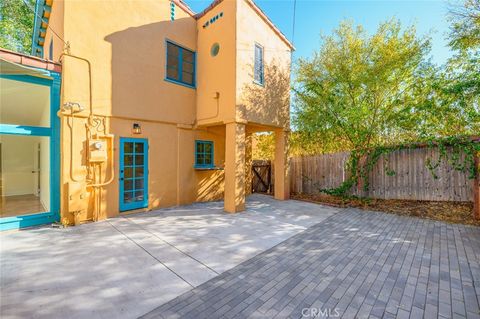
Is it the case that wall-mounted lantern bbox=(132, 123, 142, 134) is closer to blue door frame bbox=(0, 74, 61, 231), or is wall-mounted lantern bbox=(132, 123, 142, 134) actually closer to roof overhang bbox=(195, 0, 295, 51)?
blue door frame bbox=(0, 74, 61, 231)

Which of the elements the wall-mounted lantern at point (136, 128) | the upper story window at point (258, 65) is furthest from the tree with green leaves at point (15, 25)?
the upper story window at point (258, 65)

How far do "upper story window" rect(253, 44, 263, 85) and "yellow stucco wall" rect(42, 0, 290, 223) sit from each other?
242 mm

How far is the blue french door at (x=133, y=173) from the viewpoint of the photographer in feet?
18.9

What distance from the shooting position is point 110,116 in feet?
18.0

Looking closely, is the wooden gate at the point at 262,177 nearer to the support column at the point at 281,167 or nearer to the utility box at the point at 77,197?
the support column at the point at 281,167

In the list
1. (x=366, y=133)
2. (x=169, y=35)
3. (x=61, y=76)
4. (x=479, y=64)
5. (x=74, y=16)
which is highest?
(x=169, y=35)

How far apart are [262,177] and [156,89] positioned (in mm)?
6030

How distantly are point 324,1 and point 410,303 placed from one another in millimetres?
8215

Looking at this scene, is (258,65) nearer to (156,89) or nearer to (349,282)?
(156,89)

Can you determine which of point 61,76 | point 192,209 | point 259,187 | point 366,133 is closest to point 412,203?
point 366,133

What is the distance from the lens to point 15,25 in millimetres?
11836

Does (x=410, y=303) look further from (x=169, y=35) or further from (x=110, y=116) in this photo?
(x=169, y=35)

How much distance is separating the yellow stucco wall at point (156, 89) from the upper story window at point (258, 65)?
242 mm

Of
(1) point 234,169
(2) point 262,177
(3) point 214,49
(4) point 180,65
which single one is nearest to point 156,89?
(4) point 180,65
